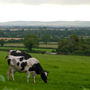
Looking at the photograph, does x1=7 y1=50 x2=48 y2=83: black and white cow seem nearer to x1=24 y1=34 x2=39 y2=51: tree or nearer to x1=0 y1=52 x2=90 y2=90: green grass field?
x1=0 y1=52 x2=90 y2=90: green grass field

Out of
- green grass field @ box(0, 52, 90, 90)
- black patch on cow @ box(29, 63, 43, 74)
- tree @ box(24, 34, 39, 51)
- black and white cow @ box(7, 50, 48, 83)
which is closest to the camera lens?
green grass field @ box(0, 52, 90, 90)

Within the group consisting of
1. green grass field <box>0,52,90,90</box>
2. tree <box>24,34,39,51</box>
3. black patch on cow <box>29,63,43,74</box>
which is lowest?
tree <box>24,34,39,51</box>

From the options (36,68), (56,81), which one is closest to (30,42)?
(56,81)

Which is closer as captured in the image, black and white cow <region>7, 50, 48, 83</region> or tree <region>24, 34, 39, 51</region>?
black and white cow <region>7, 50, 48, 83</region>

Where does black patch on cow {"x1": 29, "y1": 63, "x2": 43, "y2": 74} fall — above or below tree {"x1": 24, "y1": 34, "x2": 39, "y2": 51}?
above

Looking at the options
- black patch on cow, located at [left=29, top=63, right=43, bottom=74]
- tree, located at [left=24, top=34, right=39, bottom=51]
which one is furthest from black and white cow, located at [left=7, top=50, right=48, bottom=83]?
tree, located at [left=24, top=34, right=39, bottom=51]

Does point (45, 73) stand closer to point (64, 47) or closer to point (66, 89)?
point (66, 89)

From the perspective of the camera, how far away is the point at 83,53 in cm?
7325

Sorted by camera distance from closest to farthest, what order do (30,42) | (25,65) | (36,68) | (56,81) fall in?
(25,65), (36,68), (56,81), (30,42)

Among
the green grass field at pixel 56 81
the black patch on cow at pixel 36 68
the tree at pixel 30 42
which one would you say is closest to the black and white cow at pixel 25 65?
the black patch on cow at pixel 36 68

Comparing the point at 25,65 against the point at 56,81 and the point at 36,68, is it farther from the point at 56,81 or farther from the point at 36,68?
the point at 56,81

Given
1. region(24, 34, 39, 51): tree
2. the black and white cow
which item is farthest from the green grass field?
region(24, 34, 39, 51): tree

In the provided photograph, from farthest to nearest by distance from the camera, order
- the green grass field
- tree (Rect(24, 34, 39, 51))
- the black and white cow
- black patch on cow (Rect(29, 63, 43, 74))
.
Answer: tree (Rect(24, 34, 39, 51))
black patch on cow (Rect(29, 63, 43, 74))
the black and white cow
the green grass field

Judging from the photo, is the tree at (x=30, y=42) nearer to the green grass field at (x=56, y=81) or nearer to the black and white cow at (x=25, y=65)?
A: the green grass field at (x=56, y=81)
